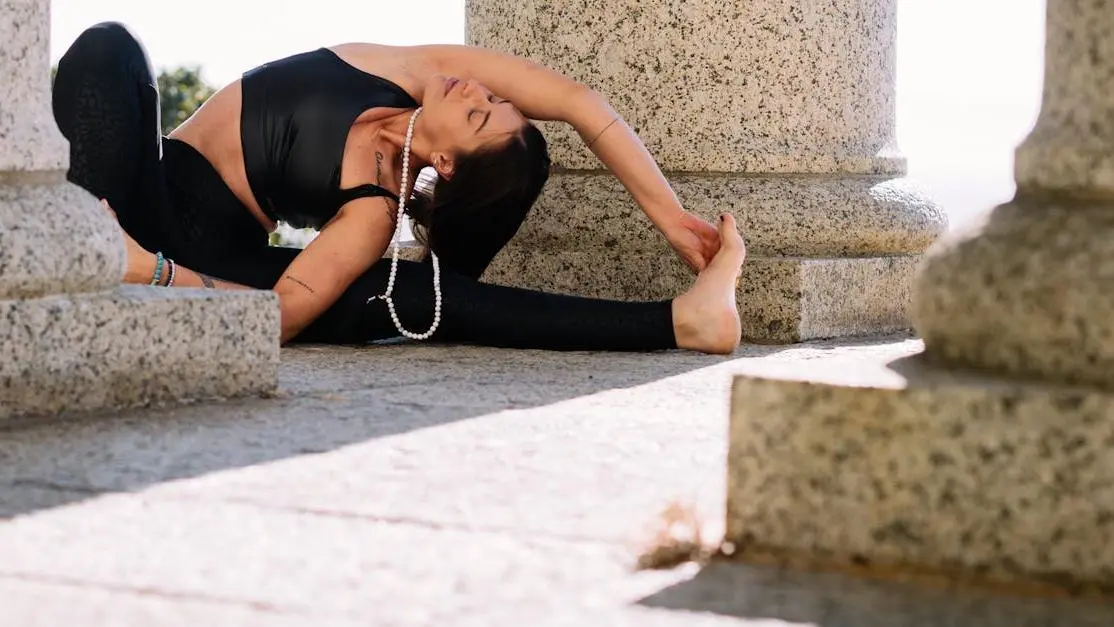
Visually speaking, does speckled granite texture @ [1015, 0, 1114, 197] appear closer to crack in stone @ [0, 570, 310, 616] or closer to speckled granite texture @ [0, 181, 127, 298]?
crack in stone @ [0, 570, 310, 616]

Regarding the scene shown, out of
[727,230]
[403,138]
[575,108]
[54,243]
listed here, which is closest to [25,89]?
[54,243]

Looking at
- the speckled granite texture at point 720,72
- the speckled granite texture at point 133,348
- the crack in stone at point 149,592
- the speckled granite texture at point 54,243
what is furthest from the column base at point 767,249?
the crack in stone at point 149,592

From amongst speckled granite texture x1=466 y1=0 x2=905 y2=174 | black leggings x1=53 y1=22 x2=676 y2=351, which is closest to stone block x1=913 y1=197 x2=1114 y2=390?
black leggings x1=53 y1=22 x2=676 y2=351

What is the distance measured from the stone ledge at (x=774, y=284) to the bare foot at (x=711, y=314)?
2.38 ft

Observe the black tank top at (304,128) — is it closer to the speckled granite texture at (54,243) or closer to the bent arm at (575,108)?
the bent arm at (575,108)

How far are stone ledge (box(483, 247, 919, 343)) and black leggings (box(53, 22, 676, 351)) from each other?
31.1 inches

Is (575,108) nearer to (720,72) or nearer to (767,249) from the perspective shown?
(720,72)

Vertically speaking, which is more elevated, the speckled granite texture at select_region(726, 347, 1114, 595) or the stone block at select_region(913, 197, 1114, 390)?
the stone block at select_region(913, 197, 1114, 390)

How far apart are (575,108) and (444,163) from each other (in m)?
0.63

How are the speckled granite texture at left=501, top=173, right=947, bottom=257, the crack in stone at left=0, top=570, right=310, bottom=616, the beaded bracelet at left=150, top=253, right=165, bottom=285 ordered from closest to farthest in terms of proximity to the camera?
the crack in stone at left=0, top=570, right=310, bottom=616 < the beaded bracelet at left=150, top=253, right=165, bottom=285 < the speckled granite texture at left=501, top=173, right=947, bottom=257

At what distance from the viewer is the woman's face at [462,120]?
6.25 metres

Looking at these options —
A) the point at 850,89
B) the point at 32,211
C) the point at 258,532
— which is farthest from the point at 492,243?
the point at 258,532

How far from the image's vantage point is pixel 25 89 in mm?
4199

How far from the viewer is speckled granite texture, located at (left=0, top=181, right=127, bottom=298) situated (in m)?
4.09
